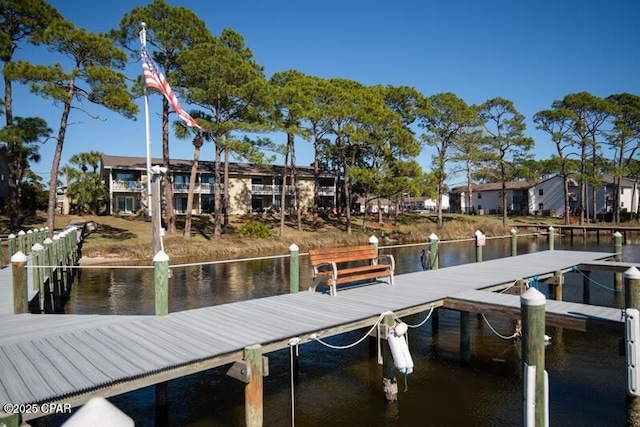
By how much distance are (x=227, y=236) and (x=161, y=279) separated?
86.2 ft

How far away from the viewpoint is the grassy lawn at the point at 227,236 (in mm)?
27812

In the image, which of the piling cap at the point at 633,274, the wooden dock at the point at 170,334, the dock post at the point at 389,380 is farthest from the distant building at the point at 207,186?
the piling cap at the point at 633,274

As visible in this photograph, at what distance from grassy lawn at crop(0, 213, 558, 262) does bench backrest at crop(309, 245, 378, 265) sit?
1852 centimetres

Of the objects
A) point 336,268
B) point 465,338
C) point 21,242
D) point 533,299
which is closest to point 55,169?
point 21,242

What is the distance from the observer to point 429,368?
9609 mm

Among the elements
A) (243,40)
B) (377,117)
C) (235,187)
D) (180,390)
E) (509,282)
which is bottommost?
(180,390)

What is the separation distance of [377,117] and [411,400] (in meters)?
30.4

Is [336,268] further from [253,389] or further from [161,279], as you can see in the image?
[253,389]

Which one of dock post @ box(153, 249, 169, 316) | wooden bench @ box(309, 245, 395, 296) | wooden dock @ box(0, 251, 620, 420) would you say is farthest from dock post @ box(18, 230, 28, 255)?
wooden bench @ box(309, 245, 395, 296)

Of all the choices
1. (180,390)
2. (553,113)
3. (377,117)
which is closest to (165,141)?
(377,117)

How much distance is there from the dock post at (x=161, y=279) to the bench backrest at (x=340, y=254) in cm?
306

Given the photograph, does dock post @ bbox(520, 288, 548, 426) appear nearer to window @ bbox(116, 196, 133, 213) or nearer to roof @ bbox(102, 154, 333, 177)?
roof @ bbox(102, 154, 333, 177)

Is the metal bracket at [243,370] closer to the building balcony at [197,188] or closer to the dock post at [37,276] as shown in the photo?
the dock post at [37,276]

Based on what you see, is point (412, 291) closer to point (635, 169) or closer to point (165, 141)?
point (165, 141)
